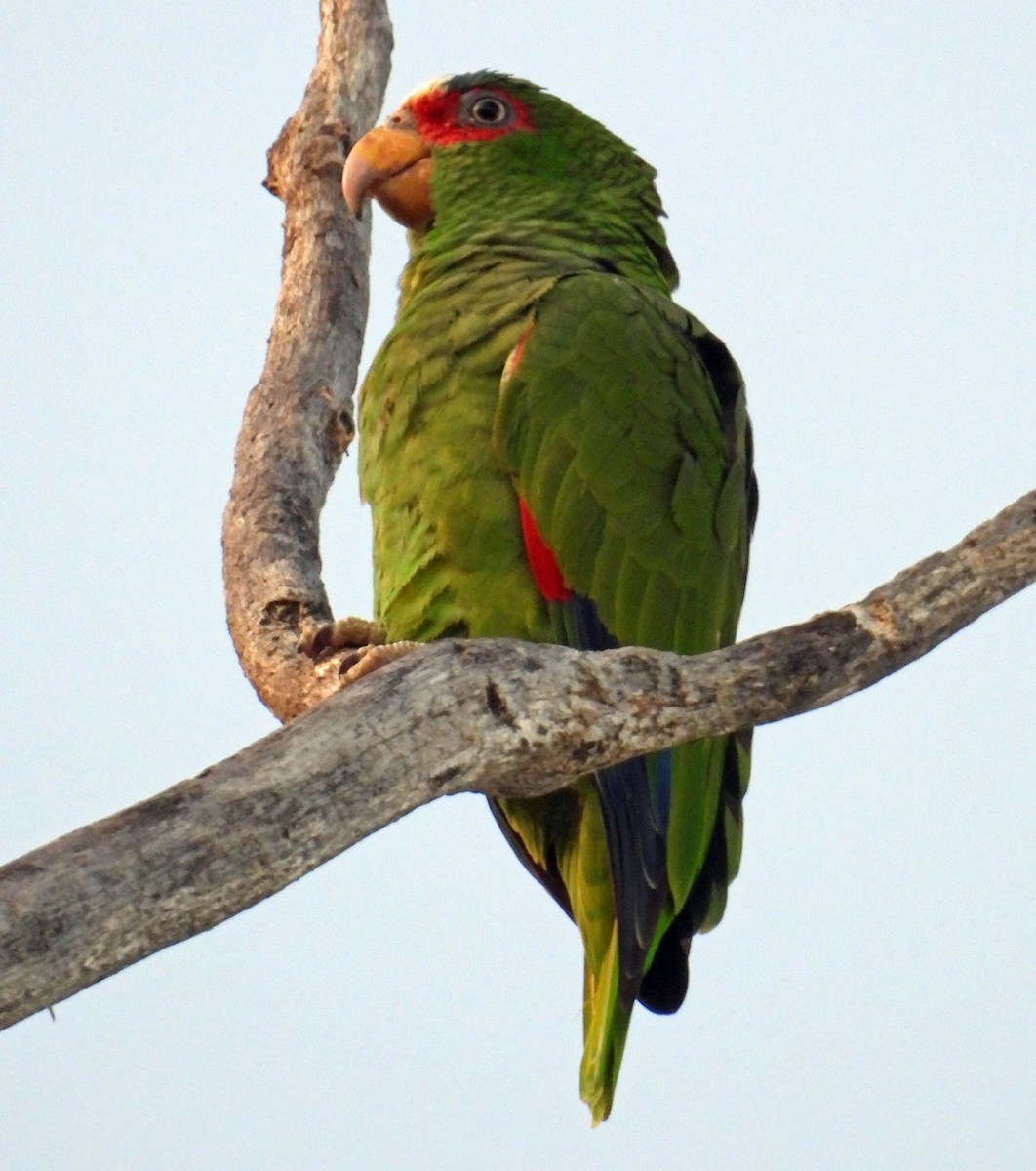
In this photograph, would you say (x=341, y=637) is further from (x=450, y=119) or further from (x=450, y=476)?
(x=450, y=119)

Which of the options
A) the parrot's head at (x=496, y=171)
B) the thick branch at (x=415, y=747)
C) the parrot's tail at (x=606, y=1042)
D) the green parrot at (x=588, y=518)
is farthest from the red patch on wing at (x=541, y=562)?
the parrot's head at (x=496, y=171)

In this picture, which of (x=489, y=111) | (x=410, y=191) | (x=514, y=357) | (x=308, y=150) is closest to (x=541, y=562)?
(x=514, y=357)

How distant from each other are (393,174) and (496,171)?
252 mm

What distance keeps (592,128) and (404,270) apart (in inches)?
23.5

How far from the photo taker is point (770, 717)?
238cm

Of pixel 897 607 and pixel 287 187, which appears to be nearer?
pixel 897 607

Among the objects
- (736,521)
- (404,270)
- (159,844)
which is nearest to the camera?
(159,844)

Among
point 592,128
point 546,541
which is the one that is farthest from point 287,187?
point 546,541

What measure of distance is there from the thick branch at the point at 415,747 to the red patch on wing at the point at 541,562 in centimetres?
57

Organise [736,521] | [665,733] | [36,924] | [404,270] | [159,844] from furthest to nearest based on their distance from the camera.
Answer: [404,270], [736,521], [665,733], [159,844], [36,924]

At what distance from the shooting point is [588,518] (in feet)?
10.0

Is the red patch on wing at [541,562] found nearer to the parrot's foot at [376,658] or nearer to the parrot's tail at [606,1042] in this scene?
the parrot's foot at [376,658]

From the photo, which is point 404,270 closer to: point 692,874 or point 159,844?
point 692,874

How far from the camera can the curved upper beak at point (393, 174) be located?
365 cm
